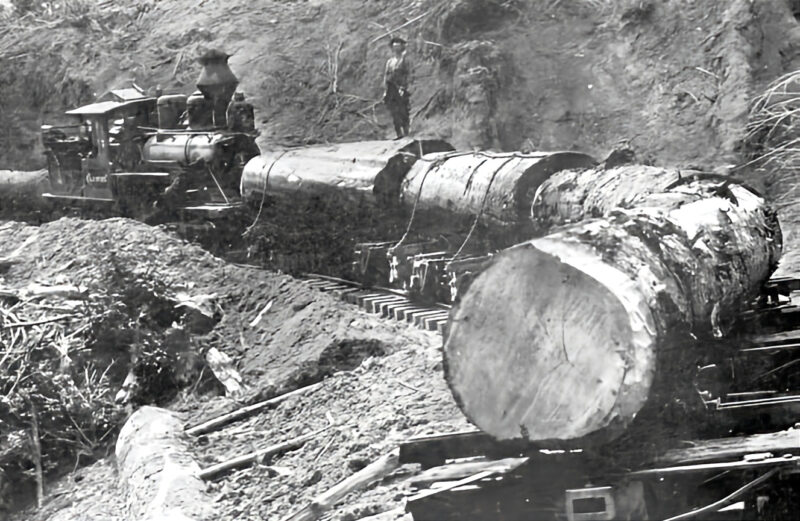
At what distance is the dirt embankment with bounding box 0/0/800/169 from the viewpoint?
5.11 meters

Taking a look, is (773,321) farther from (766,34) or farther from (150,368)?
(150,368)

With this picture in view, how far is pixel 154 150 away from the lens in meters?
5.93

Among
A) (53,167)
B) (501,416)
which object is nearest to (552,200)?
(501,416)

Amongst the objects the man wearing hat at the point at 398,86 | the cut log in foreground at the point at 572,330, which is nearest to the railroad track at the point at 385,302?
the man wearing hat at the point at 398,86

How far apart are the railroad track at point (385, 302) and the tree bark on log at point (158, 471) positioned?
110 centimetres

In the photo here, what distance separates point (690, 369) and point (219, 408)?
1923 millimetres

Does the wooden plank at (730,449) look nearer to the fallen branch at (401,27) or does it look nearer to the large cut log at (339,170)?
the large cut log at (339,170)

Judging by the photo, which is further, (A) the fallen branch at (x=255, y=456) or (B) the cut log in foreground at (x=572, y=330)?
(A) the fallen branch at (x=255, y=456)

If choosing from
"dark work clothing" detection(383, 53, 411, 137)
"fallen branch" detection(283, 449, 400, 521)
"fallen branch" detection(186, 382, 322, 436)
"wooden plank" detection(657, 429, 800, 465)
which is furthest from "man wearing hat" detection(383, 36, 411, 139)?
"wooden plank" detection(657, 429, 800, 465)

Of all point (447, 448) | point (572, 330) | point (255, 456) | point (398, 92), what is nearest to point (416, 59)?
point (398, 92)

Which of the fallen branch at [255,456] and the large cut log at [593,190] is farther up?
the large cut log at [593,190]

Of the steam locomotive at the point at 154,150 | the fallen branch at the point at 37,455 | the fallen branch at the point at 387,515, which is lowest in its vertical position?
the fallen branch at the point at 37,455

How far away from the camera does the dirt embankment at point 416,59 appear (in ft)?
16.8

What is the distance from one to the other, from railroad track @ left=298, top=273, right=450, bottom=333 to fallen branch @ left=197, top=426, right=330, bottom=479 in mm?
849
